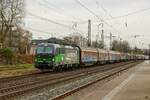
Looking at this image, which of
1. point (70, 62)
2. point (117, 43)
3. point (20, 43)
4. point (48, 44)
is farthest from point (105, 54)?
point (117, 43)

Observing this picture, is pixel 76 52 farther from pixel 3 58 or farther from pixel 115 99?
pixel 115 99

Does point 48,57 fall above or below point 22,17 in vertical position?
below

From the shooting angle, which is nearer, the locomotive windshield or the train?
the train

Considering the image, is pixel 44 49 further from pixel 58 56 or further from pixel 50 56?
pixel 58 56

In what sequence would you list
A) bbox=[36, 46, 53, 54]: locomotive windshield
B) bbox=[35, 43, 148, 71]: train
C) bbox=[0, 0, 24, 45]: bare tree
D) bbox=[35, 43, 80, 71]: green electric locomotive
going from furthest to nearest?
bbox=[0, 0, 24, 45]: bare tree, bbox=[36, 46, 53, 54]: locomotive windshield, bbox=[35, 43, 148, 71]: train, bbox=[35, 43, 80, 71]: green electric locomotive

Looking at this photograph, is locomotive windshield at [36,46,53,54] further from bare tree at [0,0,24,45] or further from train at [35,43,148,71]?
bare tree at [0,0,24,45]

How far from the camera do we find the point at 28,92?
819 inches

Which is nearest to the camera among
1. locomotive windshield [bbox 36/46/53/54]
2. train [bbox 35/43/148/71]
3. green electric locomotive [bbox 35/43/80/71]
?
green electric locomotive [bbox 35/43/80/71]

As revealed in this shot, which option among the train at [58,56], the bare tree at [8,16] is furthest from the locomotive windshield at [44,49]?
the bare tree at [8,16]

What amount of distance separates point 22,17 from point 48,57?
1263 inches

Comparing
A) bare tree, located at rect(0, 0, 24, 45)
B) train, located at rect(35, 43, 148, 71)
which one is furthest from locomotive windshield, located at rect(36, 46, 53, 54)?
bare tree, located at rect(0, 0, 24, 45)

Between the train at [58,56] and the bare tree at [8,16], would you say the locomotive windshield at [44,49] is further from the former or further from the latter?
the bare tree at [8,16]

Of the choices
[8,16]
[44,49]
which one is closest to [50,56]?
[44,49]

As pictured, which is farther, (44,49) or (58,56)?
(58,56)
